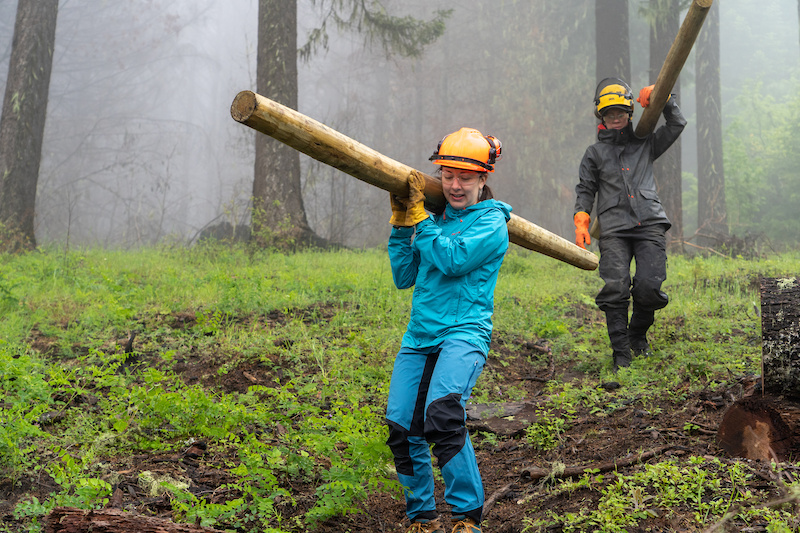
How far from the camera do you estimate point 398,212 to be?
3508mm

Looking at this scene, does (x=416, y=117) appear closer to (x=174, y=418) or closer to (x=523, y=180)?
(x=523, y=180)

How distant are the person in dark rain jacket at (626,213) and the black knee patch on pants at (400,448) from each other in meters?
3.37

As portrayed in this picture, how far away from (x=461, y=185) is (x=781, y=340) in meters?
2.03

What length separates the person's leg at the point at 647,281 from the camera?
588 centimetres

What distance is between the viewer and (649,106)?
19.5 ft

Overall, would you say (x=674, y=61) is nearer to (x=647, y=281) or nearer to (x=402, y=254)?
(x=647, y=281)

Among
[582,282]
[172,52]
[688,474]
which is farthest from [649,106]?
[172,52]

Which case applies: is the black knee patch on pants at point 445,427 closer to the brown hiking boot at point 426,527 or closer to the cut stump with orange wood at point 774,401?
the brown hiking boot at point 426,527

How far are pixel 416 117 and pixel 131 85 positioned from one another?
2416cm

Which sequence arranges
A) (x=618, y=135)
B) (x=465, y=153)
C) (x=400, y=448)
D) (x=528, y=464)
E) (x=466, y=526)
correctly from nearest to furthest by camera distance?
(x=466, y=526), (x=400, y=448), (x=465, y=153), (x=528, y=464), (x=618, y=135)

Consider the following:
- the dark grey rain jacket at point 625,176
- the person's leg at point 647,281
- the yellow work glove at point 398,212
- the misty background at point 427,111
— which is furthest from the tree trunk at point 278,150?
the yellow work glove at point 398,212

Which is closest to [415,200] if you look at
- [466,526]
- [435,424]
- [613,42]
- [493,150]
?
[493,150]

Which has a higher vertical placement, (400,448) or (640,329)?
(640,329)

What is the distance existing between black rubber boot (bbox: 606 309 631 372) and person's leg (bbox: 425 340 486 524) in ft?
11.2
